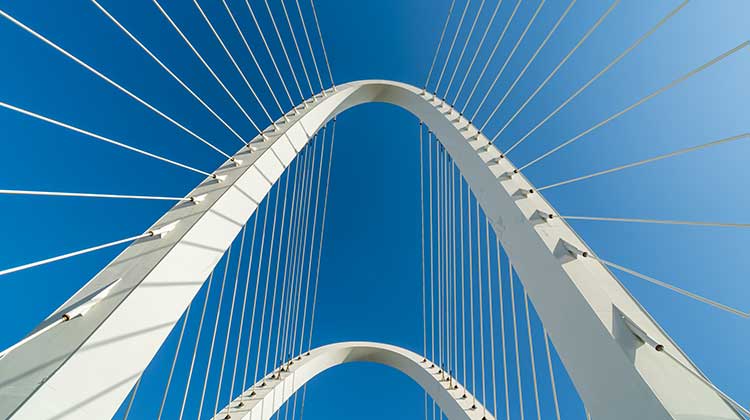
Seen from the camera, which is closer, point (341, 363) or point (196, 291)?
point (196, 291)

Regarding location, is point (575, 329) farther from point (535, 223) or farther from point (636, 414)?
point (535, 223)

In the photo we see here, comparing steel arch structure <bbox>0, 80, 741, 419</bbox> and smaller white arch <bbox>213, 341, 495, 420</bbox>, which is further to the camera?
smaller white arch <bbox>213, 341, 495, 420</bbox>

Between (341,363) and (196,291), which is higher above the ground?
(341,363)

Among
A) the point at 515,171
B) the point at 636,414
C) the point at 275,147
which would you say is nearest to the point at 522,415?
the point at 636,414

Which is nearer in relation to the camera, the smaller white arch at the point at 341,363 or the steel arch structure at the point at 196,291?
the steel arch structure at the point at 196,291
